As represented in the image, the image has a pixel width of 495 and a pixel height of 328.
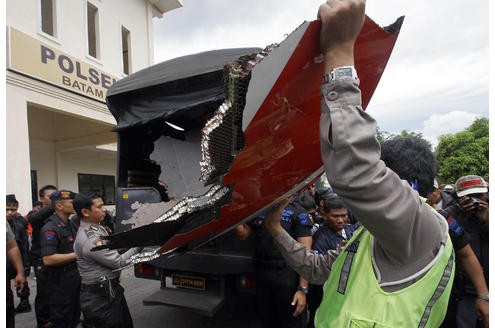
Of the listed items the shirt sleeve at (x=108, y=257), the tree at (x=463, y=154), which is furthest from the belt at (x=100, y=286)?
the tree at (x=463, y=154)

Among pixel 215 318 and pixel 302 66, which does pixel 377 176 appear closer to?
pixel 302 66

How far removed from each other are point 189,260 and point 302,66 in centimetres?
264

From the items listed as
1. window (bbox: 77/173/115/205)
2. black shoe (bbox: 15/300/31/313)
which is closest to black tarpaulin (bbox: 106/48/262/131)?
black shoe (bbox: 15/300/31/313)

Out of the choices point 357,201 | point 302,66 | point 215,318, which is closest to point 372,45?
point 302,66

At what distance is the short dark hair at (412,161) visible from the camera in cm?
123

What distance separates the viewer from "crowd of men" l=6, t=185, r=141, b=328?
252cm

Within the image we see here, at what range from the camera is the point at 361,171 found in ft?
2.55

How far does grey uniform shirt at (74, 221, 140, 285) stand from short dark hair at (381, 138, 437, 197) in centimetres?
200

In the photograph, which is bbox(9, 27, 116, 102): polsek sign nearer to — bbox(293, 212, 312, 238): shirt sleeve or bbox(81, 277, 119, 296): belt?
bbox(81, 277, 119, 296): belt

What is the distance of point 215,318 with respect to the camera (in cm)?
378

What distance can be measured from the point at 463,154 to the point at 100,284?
18947 millimetres

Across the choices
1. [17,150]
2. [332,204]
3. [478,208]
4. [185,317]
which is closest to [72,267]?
[185,317]

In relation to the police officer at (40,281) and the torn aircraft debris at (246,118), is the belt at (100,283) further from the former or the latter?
the police officer at (40,281)

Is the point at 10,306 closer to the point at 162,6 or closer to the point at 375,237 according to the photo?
the point at 375,237
